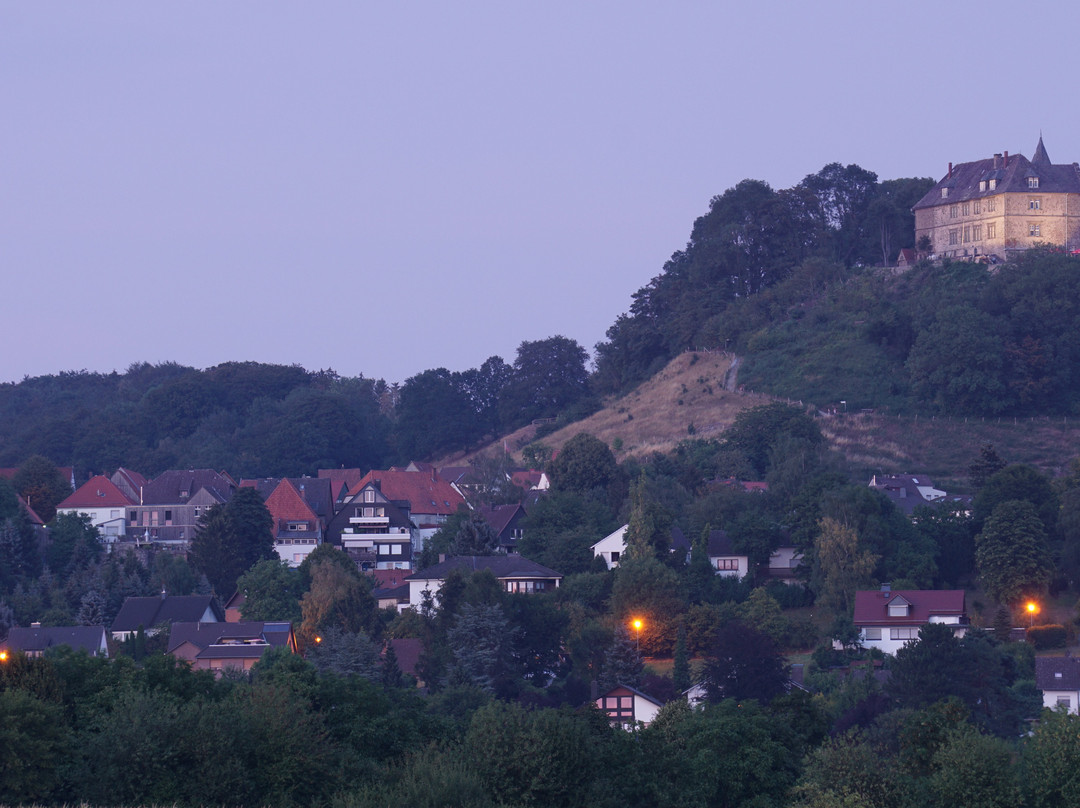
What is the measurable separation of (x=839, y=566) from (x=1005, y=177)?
44942 mm

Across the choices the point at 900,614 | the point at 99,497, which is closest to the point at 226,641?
the point at 900,614

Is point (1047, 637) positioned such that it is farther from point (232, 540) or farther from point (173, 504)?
point (173, 504)

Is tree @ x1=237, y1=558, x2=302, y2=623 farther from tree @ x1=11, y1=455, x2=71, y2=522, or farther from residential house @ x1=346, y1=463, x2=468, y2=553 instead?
tree @ x1=11, y1=455, x2=71, y2=522

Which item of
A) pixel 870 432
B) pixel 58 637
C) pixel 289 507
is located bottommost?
pixel 58 637

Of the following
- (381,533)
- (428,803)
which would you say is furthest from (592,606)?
(428,803)

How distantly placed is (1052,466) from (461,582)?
120 feet

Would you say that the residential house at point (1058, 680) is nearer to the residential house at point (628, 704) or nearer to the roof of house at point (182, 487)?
the residential house at point (628, 704)

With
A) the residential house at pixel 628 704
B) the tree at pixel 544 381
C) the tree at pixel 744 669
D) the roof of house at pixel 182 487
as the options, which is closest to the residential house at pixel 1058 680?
the tree at pixel 744 669

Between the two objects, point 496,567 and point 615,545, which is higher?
point 615,545

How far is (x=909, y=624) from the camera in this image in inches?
2105

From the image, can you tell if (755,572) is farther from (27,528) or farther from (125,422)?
(125,422)

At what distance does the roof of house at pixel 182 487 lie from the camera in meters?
79.1

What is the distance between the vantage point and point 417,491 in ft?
271

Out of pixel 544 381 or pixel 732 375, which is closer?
pixel 732 375
